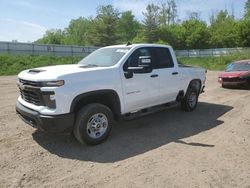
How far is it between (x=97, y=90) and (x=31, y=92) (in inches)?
48.1

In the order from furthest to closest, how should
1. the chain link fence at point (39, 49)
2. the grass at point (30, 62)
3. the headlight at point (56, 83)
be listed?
the chain link fence at point (39, 49), the grass at point (30, 62), the headlight at point (56, 83)

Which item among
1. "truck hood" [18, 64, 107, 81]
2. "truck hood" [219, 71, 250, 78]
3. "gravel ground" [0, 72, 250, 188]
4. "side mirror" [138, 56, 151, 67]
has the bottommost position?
"gravel ground" [0, 72, 250, 188]

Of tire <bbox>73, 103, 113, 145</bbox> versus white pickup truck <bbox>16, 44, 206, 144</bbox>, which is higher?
white pickup truck <bbox>16, 44, 206, 144</bbox>

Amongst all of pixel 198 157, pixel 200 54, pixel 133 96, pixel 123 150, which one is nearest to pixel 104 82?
pixel 133 96

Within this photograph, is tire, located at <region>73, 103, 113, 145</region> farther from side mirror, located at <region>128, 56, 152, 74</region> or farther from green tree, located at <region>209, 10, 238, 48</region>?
green tree, located at <region>209, 10, 238, 48</region>

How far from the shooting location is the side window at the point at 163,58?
7.16 metres

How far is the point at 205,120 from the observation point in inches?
305

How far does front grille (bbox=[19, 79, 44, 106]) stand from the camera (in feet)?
17.2

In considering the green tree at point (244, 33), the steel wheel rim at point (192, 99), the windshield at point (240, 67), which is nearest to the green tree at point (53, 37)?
the green tree at point (244, 33)

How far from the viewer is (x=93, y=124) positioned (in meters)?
5.64

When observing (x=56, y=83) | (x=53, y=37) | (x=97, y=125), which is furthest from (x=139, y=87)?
(x=53, y=37)

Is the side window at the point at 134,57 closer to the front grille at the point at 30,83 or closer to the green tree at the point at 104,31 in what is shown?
the front grille at the point at 30,83

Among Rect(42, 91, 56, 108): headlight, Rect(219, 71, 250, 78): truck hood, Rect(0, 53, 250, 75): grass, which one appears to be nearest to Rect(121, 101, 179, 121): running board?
Rect(42, 91, 56, 108): headlight

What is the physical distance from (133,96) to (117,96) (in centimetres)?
48
